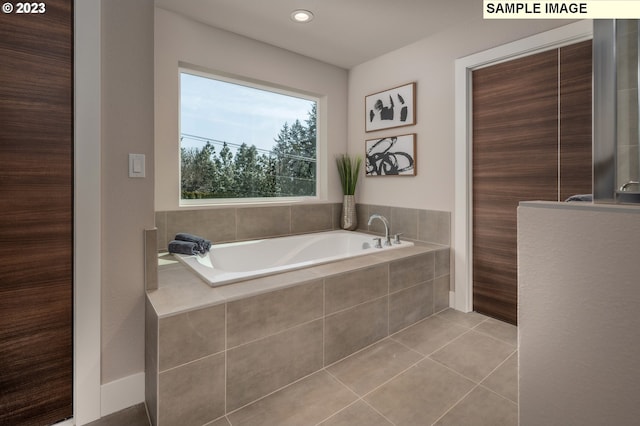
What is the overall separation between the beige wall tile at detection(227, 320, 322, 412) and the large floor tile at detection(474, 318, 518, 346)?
1351 mm

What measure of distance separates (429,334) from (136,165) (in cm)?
219

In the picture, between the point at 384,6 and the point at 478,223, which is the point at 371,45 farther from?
the point at 478,223

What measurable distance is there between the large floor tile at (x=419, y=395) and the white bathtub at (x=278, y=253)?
2.74 feet

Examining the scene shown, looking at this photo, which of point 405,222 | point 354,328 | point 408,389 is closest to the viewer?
point 408,389

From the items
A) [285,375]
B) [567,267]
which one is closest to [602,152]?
[567,267]

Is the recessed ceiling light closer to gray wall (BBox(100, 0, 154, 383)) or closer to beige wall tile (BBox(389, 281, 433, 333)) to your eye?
gray wall (BBox(100, 0, 154, 383))

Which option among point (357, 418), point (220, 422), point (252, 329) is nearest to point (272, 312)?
point (252, 329)

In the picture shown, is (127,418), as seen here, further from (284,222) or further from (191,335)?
(284,222)

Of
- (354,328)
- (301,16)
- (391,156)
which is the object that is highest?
(301,16)

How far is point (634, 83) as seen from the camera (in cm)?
70

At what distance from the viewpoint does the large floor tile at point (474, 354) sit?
1.90m

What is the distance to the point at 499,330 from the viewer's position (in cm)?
243

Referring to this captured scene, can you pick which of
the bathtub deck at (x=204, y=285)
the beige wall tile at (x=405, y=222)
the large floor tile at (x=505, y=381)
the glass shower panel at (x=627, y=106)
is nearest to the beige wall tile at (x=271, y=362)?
the bathtub deck at (x=204, y=285)

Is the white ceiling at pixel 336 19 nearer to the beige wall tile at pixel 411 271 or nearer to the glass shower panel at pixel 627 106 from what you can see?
the beige wall tile at pixel 411 271
